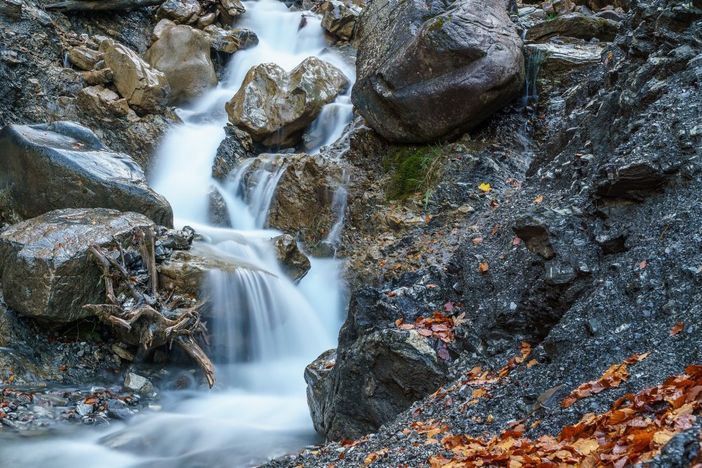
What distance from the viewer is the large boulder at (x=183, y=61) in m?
14.8

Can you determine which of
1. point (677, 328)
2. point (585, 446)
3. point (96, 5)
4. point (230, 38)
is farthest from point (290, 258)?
point (96, 5)

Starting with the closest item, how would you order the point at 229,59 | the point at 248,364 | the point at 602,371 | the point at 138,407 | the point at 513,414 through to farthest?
the point at 602,371, the point at 513,414, the point at 138,407, the point at 248,364, the point at 229,59

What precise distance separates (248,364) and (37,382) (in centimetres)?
285

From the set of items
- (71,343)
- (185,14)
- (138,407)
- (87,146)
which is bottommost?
(138,407)

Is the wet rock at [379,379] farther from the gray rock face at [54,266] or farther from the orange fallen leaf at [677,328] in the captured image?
the gray rock face at [54,266]

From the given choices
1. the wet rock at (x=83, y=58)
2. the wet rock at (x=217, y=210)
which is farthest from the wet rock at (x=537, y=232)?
the wet rock at (x=83, y=58)

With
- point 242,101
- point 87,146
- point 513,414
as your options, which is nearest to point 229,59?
point 242,101

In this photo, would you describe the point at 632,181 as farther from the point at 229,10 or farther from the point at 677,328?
the point at 229,10

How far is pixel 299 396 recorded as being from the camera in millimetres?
8195

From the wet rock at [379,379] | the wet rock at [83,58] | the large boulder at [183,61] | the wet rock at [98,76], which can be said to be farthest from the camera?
the large boulder at [183,61]

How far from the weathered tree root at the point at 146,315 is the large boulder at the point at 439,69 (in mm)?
4539

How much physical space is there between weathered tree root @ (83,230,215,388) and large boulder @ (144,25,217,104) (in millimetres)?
7340

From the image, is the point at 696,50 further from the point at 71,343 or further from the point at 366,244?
the point at 71,343

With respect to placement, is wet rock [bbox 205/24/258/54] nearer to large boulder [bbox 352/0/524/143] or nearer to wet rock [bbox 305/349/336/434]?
large boulder [bbox 352/0/524/143]
